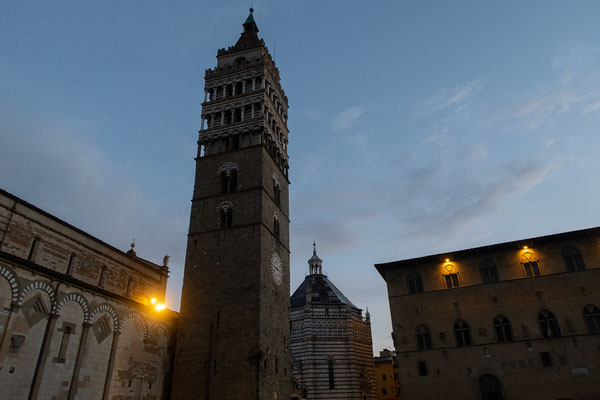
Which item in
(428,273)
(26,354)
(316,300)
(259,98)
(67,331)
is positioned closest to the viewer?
(26,354)

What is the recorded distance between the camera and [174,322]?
26828 mm

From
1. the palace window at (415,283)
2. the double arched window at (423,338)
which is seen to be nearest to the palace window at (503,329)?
the double arched window at (423,338)

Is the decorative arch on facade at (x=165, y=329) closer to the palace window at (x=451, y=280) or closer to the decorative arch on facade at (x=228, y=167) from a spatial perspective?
the decorative arch on facade at (x=228, y=167)

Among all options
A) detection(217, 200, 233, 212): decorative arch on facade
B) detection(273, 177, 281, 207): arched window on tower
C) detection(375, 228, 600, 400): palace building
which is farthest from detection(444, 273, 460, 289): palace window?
detection(217, 200, 233, 212): decorative arch on facade

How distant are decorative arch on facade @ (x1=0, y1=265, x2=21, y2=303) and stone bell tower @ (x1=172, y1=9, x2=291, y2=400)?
10585 mm

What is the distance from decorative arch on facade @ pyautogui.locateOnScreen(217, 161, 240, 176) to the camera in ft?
99.9

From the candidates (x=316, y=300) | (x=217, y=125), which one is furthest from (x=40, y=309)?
(x=316, y=300)

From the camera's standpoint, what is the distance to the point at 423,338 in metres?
28.5

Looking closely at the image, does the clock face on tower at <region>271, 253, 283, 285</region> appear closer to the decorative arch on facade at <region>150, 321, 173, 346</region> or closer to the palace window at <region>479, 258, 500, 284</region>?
the decorative arch on facade at <region>150, 321, 173, 346</region>

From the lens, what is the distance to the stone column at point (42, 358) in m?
17.0

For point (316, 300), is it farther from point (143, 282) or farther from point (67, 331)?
point (67, 331)

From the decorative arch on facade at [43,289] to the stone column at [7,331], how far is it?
0.37m

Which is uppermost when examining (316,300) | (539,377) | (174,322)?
(316,300)

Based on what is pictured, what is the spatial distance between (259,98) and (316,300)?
28.7 meters
